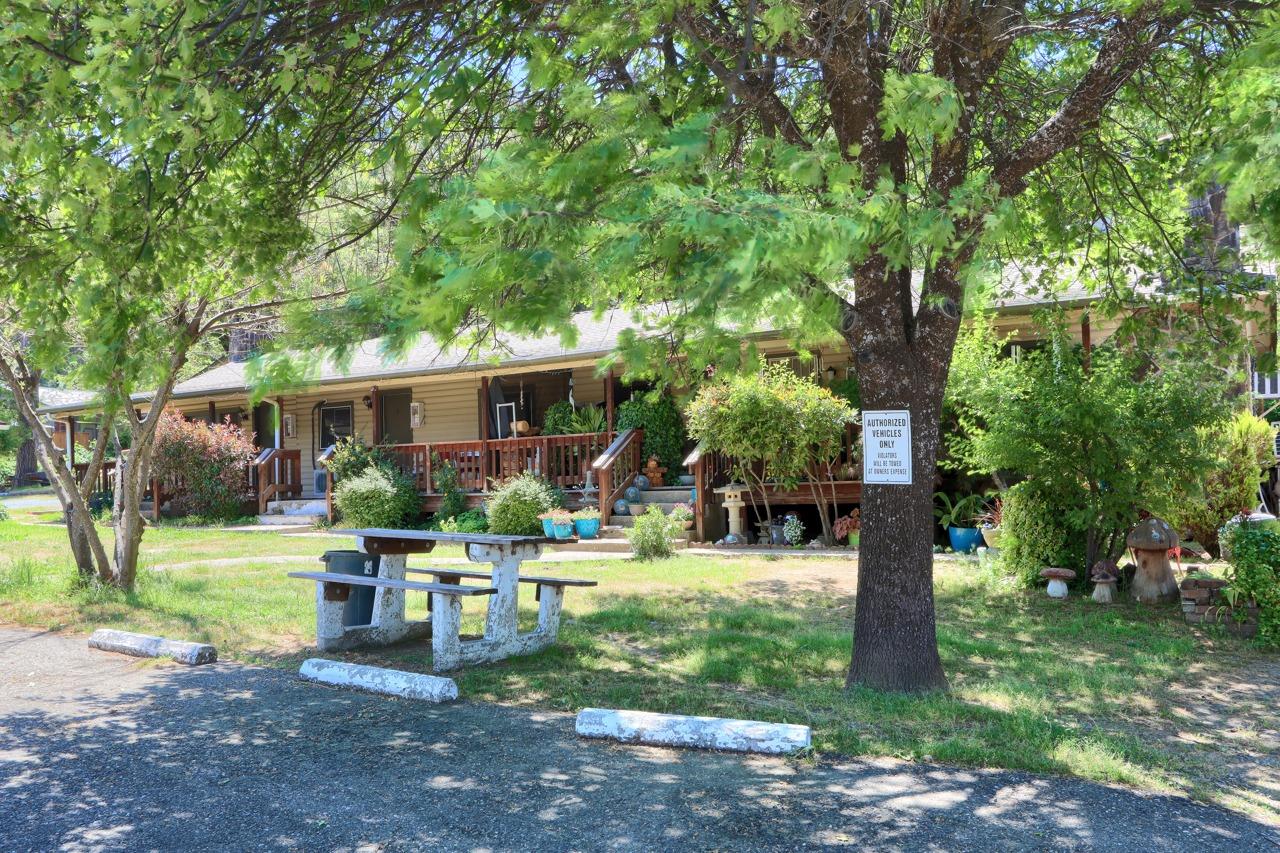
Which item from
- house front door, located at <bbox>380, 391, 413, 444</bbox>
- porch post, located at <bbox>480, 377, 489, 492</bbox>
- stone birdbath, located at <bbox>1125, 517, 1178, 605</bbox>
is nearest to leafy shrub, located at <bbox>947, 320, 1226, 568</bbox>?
stone birdbath, located at <bbox>1125, 517, 1178, 605</bbox>

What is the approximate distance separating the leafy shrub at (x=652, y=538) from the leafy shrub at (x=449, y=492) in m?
5.58

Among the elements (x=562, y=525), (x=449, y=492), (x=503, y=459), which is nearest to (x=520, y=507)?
(x=562, y=525)

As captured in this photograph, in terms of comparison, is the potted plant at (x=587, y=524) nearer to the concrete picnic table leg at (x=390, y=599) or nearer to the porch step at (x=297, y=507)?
the concrete picnic table leg at (x=390, y=599)

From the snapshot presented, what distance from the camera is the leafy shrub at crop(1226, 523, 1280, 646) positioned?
761 centimetres

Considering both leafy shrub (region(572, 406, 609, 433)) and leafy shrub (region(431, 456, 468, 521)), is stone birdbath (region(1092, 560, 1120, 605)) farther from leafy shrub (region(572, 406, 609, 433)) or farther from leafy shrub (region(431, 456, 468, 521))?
leafy shrub (region(431, 456, 468, 521))

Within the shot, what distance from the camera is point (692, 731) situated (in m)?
5.11

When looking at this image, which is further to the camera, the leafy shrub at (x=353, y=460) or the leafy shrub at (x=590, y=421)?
the leafy shrub at (x=353, y=460)

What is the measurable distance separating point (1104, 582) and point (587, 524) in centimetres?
769

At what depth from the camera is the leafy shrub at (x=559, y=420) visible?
59.5 ft

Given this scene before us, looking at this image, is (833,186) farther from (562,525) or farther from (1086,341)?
(562,525)

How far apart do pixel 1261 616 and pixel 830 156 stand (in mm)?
5784

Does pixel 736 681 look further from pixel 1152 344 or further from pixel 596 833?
pixel 1152 344

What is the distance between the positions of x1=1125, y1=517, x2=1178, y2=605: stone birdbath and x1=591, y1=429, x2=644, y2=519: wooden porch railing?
26.2ft

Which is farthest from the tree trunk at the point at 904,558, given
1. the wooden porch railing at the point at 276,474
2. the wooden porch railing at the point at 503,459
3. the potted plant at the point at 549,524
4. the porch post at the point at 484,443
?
the wooden porch railing at the point at 276,474
